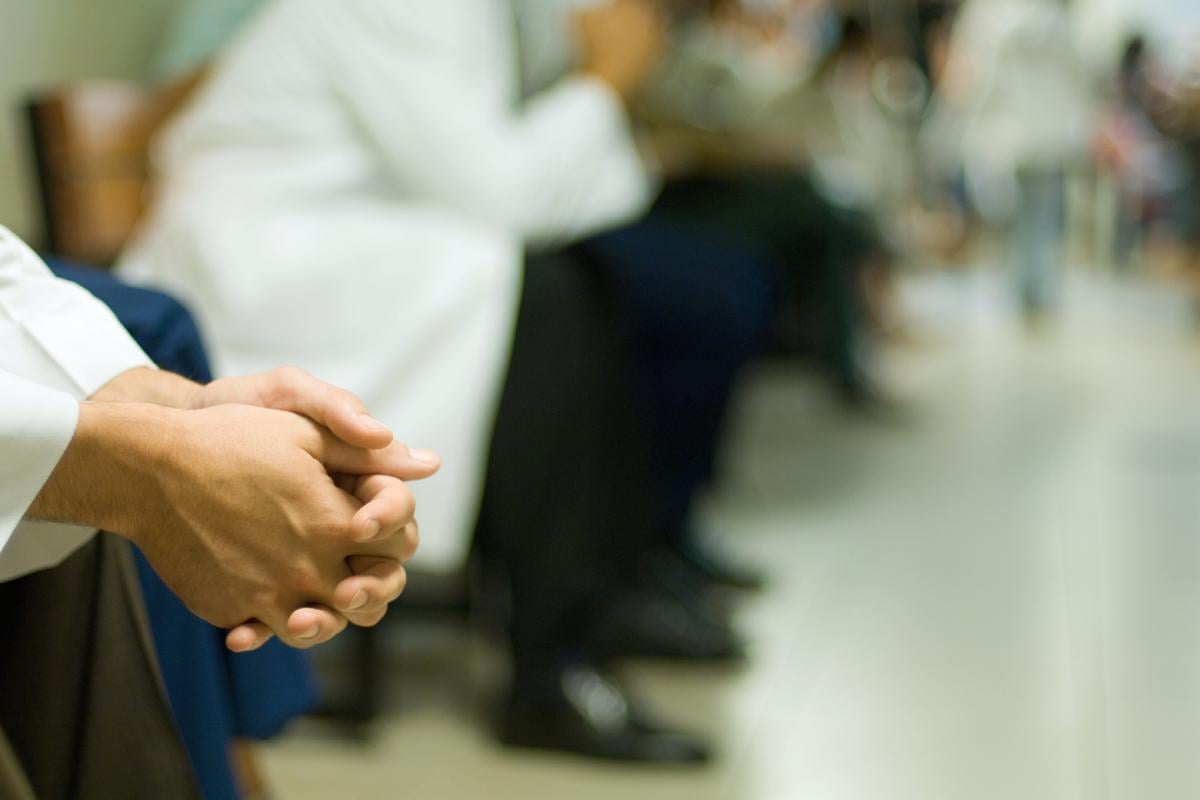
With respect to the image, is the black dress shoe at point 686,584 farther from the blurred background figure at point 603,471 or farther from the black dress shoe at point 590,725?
the black dress shoe at point 590,725

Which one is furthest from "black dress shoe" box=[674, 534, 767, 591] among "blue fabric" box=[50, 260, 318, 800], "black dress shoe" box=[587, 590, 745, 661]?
"blue fabric" box=[50, 260, 318, 800]

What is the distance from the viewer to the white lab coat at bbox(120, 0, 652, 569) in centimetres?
133

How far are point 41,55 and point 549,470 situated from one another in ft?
2.97

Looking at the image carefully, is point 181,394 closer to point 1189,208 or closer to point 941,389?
point 941,389

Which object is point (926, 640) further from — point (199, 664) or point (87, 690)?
point (87, 690)

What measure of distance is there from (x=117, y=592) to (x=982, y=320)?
4540 mm

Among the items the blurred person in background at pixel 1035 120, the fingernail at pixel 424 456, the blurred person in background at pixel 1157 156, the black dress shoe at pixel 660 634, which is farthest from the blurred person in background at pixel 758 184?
the blurred person in background at pixel 1157 156

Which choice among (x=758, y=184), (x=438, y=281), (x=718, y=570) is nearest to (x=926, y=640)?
(x=718, y=570)

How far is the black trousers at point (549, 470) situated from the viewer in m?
1.36

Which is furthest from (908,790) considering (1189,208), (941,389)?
(1189,208)

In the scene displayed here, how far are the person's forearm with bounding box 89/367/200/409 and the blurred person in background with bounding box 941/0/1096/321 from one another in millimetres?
4606

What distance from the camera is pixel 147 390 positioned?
715 mm

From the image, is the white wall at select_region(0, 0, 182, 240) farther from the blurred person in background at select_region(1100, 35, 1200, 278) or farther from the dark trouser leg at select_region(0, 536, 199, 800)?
the blurred person in background at select_region(1100, 35, 1200, 278)

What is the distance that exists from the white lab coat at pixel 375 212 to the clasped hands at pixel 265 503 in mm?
664
